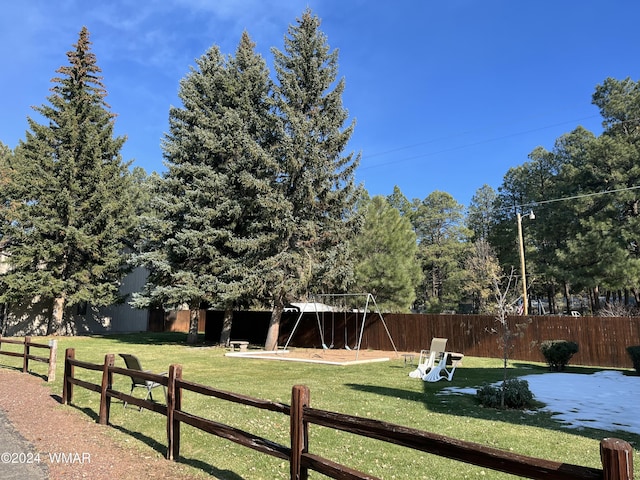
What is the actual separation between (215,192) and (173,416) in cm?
1617

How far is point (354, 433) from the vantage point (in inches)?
121

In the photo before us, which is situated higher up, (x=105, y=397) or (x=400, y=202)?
(x=400, y=202)

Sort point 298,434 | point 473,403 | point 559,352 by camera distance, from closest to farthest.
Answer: point 298,434
point 473,403
point 559,352

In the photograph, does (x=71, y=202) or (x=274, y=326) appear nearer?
(x=274, y=326)

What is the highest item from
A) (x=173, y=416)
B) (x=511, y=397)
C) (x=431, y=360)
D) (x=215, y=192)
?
(x=215, y=192)

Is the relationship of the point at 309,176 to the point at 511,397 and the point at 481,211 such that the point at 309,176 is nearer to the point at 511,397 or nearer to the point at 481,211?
the point at 511,397

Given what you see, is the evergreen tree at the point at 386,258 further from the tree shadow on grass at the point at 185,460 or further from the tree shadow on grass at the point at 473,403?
the tree shadow on grass at the point at 185,460

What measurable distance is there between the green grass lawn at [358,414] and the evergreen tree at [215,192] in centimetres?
754

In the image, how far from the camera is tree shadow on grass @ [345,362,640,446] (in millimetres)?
6289

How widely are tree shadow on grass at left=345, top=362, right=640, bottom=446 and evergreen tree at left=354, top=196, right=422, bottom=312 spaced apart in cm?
963

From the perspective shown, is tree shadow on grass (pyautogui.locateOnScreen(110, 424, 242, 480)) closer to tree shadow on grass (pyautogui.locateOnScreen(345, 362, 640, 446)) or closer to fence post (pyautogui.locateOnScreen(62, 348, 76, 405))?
fence post (pyautogui.locateOnScreen(62, 348, 76, 405))

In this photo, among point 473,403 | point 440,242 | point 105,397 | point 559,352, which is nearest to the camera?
point 105,397

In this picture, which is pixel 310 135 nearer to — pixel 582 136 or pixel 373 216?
pixel 373 216

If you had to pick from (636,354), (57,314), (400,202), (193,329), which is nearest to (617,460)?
(636,354)
